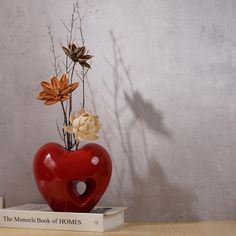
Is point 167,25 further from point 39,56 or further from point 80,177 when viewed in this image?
point 80,177

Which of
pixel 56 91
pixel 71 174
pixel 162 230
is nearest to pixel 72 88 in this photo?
pixel 56 91

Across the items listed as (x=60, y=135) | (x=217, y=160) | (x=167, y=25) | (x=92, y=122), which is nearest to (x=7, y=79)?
(x=60, y=135)

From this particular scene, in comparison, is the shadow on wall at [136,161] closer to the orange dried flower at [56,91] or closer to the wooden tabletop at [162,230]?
the wooden tabletop at [162,230]

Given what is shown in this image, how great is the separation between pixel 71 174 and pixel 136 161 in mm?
281

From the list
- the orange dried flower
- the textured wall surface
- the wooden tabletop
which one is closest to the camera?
the wooden tabletop

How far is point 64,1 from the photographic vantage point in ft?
5.73

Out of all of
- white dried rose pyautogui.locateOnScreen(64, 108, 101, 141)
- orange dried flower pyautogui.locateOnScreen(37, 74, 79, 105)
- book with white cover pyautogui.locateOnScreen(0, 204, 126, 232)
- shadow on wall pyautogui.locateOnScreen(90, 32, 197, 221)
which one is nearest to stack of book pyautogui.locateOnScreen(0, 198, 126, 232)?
book with white cover pyautogui.locateOnScreen(0, 204, 126, 232)

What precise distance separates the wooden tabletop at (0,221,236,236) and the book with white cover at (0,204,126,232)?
0.07ft

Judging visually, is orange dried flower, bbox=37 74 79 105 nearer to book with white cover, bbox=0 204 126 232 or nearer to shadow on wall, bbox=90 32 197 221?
shadow on wall, bbox=90 32 197 221

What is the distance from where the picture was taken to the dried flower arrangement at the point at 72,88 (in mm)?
1506

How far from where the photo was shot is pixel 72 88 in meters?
1.55

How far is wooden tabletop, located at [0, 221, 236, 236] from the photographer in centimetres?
143

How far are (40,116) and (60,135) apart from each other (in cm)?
9

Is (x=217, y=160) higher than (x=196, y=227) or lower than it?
higher
